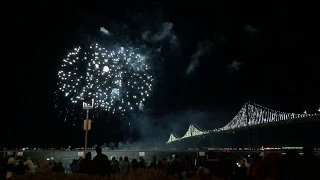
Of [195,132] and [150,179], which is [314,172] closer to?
[150,179]

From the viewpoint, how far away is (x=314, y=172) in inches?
334

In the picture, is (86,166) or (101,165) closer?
(101,165)

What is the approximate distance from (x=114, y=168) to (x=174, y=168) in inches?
91.4

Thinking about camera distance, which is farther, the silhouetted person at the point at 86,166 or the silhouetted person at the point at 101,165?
the silhouetted person at the point at 86,166

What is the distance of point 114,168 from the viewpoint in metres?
13.9

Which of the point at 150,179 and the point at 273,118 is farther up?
the point at 273,118

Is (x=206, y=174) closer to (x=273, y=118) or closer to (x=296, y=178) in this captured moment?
(x=296, y=178)

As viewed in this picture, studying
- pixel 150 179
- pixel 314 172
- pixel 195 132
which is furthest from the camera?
pixel 195 132

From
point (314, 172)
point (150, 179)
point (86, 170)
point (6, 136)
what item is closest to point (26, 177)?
point (86, 170)

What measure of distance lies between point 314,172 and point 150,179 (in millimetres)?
3826

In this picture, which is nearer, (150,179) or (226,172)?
(150,179)

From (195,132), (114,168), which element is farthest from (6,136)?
(114,168)

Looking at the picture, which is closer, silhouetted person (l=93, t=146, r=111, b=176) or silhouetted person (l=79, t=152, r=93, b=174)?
silhouetted person (l=93, t=146, r=111, b=176)

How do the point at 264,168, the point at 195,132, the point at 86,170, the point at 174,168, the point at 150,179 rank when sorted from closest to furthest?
the point at 150,179
the point at 264,168
the point at 86,170
the point at 174,168
the point at 195,132
